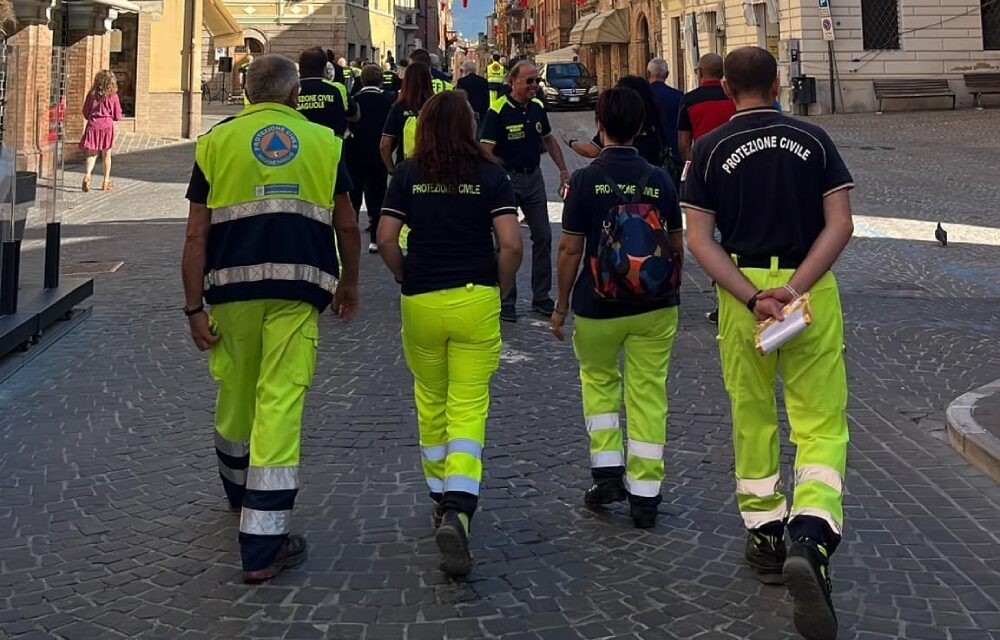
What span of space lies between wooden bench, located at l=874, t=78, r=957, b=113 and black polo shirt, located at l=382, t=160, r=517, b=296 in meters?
29.0

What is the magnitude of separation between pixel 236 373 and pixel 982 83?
31170mm

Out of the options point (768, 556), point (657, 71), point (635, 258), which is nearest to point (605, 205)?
point (635, 258)

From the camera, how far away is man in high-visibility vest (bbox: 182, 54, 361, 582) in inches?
163

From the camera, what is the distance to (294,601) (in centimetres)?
398

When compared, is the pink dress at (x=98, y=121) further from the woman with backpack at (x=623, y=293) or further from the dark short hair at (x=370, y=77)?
the woman with backpack at (x=623, y=293)

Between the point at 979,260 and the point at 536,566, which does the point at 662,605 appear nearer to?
the point at 536,566

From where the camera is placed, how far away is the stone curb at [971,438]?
534 centimetres

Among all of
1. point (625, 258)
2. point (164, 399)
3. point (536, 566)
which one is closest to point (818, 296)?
point (625, 258)

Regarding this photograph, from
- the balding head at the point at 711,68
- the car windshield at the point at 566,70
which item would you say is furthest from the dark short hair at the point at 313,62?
the car windshield at the point at 566,70

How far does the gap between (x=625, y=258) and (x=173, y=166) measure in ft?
60.3

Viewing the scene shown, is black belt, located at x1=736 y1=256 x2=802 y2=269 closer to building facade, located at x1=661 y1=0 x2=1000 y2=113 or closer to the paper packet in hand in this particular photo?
the paper packet in hand

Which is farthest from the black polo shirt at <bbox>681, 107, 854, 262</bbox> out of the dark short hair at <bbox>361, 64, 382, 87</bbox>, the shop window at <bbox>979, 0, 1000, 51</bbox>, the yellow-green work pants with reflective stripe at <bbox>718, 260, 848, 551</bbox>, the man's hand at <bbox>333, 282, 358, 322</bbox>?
the shop window at <bbox>979, 0, 1000, 51</bbox>

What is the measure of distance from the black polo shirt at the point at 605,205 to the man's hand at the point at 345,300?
0.98m

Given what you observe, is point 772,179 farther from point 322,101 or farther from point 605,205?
point 322,101
